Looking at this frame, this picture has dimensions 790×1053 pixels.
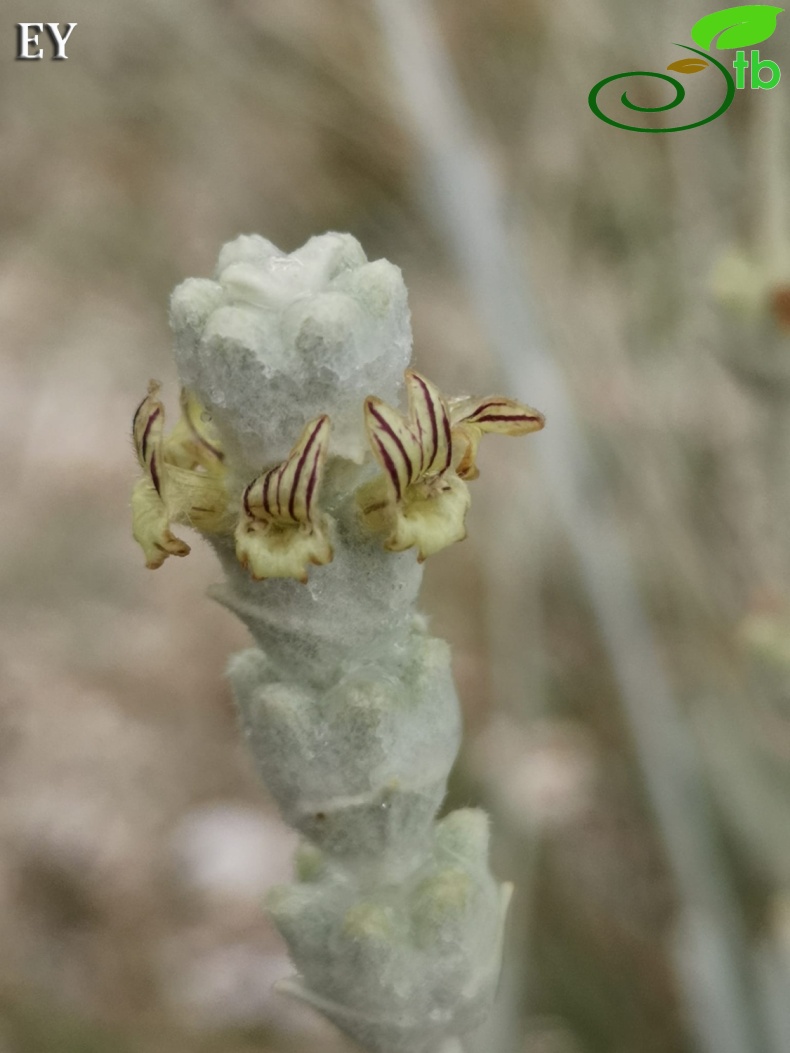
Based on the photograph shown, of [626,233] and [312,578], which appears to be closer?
[312,578]

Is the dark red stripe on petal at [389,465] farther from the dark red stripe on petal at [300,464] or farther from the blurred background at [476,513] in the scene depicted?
the blurred background at [476,513]

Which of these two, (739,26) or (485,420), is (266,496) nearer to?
(485,420)

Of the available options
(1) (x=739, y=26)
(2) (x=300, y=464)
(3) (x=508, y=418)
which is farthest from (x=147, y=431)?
(1) (x=739, y=26)

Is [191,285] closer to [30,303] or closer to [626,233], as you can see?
[626,233]

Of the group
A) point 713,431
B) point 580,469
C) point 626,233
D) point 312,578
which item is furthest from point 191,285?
point 626,233

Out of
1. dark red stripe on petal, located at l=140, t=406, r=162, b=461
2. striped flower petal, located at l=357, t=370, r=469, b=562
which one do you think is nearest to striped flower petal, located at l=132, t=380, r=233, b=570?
dark red stripe on petal, located at l=140, t=406, r=162, b=461

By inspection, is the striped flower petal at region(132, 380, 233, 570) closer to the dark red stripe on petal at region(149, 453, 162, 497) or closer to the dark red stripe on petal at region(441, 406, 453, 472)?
the dark red stripe on petal at region(149, 453, 162, 497)
